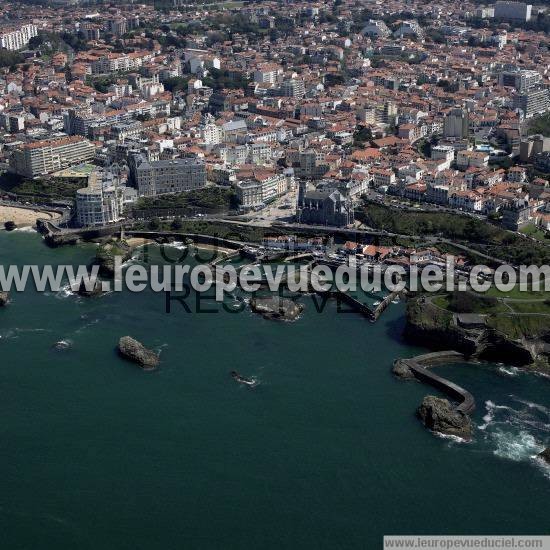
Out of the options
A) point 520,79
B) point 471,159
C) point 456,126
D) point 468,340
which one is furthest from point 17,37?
point 468,340

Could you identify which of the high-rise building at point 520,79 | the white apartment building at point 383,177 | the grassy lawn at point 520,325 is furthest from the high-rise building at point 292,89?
the grassy lawn at point 520,325

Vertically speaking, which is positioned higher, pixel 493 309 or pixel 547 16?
pixel 547 16

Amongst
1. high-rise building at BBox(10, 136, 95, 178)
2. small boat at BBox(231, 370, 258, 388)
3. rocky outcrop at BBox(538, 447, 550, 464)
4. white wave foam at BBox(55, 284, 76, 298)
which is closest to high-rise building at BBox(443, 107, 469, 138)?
high-rise building at BBox(10, 136, 95, 178)

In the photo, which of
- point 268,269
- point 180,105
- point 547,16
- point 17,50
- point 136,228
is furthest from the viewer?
point 547,16

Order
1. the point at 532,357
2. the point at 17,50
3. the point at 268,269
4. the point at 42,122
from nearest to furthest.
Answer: the point at 532,357 < the point at 268,269 < the point at 42,122 < the point at 17,50

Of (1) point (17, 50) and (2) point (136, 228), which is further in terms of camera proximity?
(1) point (17, 50)

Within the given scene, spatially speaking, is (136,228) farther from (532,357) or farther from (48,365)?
(532,357)

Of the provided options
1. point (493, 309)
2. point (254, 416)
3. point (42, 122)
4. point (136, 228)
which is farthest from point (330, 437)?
point (42, 122)

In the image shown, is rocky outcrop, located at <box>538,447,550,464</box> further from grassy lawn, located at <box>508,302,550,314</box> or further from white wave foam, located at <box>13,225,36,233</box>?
white wave foam, located at <box>13,225,36,233</box>
